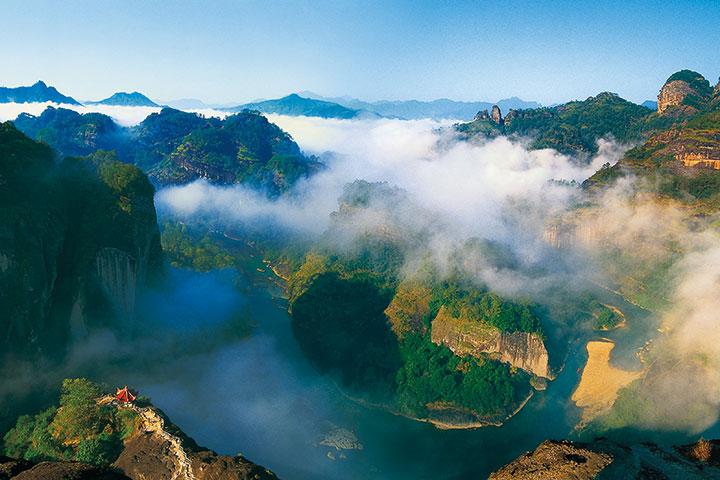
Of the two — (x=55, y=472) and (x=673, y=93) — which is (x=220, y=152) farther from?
(x=55, y=472)

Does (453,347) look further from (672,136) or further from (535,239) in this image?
(672,136)

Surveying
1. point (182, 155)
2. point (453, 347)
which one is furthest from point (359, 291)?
point (182, 155)

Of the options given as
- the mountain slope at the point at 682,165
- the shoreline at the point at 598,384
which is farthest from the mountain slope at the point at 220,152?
the shoreline at the point at 598,384

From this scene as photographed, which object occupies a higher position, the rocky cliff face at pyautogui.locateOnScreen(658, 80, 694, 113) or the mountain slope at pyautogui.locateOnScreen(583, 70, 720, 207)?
the rocky cliff face at pyautogui.locateOnScreen(658, 80, 694, 113)

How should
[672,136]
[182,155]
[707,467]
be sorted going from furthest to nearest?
[182,155]
[672,136]
[707,467]

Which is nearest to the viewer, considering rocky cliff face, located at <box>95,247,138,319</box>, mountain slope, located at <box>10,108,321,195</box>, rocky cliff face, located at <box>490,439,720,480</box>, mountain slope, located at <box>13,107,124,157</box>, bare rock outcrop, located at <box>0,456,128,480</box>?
bare rock outcrop, located at <box>0,456,128,480</box>

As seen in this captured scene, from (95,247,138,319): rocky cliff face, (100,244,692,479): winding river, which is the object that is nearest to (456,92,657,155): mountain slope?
(100,244,692,479): winding river

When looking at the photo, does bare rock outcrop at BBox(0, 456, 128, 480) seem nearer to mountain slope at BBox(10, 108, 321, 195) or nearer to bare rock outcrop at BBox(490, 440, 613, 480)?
bare rock outcrop at BBox(490, 440, 613, 480)
